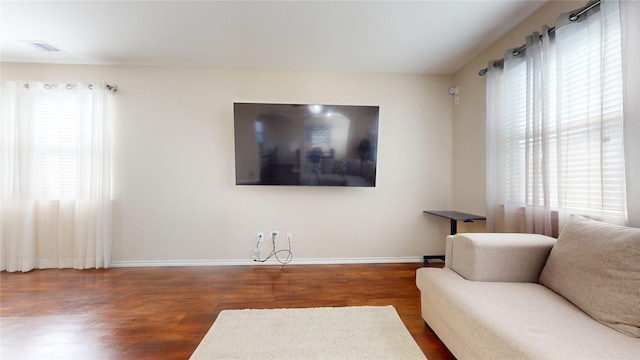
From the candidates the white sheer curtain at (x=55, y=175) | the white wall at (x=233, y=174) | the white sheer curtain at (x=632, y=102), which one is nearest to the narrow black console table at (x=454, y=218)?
the white wall at (x=233, y=174)

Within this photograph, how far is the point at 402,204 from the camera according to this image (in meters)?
3.27

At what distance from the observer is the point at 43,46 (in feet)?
8.55

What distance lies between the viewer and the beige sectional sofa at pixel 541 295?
988 mm

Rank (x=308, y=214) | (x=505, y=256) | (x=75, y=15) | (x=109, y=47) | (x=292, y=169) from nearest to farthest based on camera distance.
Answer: (x=505, y=256) < (x=75, y=15) < (x=109, y=47) < (x=292, y=169) < (x=308, y=214)

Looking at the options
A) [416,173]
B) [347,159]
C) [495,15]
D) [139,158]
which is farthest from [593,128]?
[139,158]

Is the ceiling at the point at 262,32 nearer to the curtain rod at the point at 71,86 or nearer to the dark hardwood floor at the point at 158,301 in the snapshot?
the curtain rod at the point at 71,86

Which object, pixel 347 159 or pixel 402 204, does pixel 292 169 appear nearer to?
pixel 347 159

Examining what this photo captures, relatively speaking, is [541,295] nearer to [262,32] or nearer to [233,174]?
[262,32]

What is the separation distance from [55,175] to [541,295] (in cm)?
467

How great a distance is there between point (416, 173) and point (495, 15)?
1.77 m

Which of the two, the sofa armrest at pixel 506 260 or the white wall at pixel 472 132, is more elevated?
the white wall at pixel 472 132

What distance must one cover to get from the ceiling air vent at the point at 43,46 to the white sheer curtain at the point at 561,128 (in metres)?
4.51

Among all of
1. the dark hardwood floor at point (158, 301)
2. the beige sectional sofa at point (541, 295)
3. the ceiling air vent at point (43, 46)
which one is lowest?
the dark hardwood floor at point (158, 301)

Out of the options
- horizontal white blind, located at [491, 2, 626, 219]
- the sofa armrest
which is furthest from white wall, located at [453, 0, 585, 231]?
the sofa armrest
